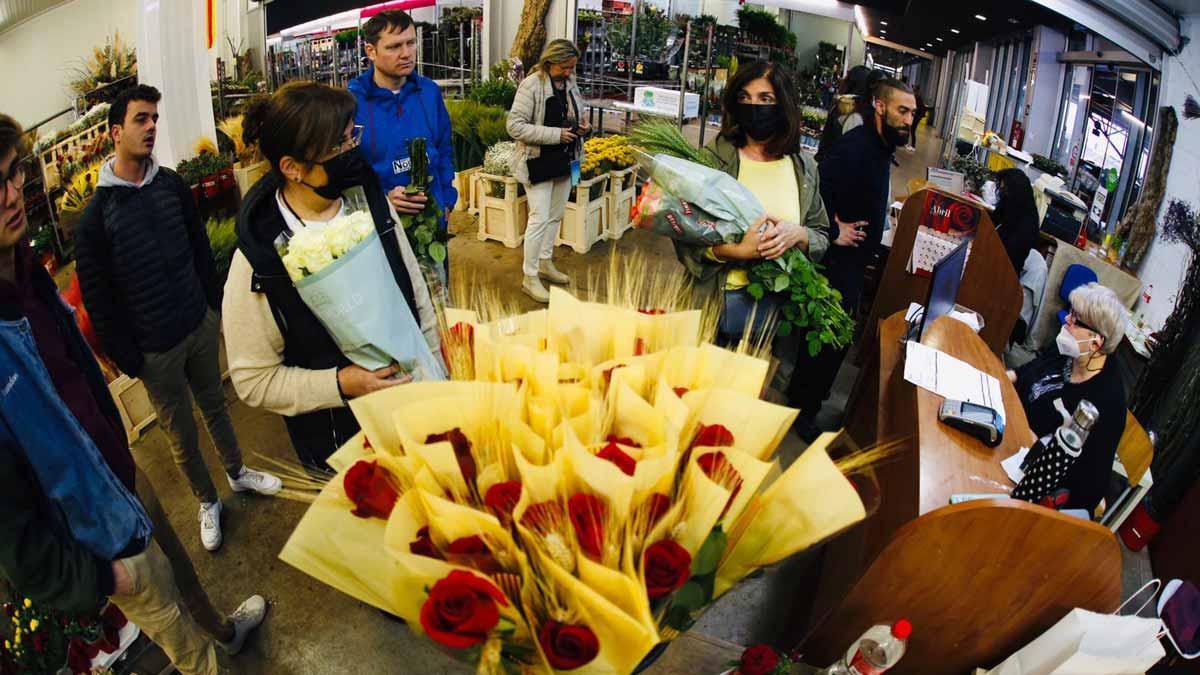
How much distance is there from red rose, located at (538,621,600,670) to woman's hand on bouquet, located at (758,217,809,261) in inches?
Answer: 69.5

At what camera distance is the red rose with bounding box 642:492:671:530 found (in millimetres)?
778

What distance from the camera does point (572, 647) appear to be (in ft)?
2.24

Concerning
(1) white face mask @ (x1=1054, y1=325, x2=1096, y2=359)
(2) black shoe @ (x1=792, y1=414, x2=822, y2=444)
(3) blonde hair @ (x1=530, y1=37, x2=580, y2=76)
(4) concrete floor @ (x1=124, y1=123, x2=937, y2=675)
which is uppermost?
(3) blonde hair @ (x1=530, y1=37, x2=580, y2=76)

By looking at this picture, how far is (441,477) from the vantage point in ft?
2.56

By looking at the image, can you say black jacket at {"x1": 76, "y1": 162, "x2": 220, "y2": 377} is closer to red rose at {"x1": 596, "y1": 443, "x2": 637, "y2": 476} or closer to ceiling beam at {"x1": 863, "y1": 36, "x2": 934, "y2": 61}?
red rose at {"x1": 596, "y1": 443, "x2": 637, "y2": 476}

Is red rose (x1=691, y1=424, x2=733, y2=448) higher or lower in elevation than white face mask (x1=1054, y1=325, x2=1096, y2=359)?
higher

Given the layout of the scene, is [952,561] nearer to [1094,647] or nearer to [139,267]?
[1094,647]

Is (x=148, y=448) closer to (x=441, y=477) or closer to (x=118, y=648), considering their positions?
(x=118, y=648)

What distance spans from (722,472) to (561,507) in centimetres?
21

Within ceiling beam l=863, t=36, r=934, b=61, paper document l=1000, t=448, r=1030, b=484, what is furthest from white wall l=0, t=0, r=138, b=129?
ceiling beam l=863, t=36, r=934, b=61

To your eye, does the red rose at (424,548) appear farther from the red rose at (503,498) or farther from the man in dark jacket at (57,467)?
the man in dark jacket at (57,467)

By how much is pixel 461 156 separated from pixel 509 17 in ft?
13.6

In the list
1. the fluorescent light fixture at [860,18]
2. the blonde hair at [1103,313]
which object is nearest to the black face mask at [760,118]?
the blonde hair at [1103,313]

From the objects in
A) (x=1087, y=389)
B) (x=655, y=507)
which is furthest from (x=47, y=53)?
(x=1087, y=389)
